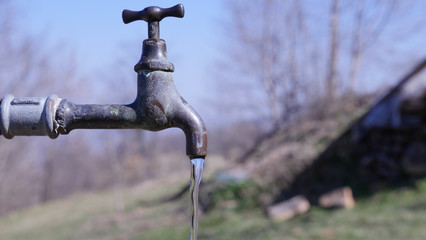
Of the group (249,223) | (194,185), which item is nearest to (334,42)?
(249,223)

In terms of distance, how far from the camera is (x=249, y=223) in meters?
7.00

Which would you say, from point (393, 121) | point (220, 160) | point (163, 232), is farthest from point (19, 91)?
point (393, 121)

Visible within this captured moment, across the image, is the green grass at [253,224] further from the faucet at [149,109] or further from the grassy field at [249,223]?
the faucet at [149,109]

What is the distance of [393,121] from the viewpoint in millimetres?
7059

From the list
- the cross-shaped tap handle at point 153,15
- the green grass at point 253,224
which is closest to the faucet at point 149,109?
the cross-shaped tap handle at point 153,15

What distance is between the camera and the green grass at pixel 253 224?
5.49 meters

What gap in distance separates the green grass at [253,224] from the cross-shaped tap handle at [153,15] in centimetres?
435

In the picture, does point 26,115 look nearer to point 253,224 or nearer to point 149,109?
point 149,109

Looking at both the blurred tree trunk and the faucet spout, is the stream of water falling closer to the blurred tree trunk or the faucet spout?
the faucet spout

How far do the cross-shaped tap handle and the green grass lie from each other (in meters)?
4.35

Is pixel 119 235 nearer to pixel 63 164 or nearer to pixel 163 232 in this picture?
pixel 163 232

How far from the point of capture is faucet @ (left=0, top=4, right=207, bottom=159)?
1.30 meters

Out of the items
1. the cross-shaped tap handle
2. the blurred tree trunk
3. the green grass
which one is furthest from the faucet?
the blurred tree trunk

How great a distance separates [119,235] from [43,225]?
535cm
